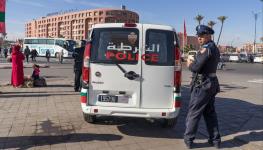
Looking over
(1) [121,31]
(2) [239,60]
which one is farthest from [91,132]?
(2) [239,60]

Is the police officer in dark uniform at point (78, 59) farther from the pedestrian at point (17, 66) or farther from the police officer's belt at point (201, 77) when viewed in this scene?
the police officer's belt at point (201, 77)

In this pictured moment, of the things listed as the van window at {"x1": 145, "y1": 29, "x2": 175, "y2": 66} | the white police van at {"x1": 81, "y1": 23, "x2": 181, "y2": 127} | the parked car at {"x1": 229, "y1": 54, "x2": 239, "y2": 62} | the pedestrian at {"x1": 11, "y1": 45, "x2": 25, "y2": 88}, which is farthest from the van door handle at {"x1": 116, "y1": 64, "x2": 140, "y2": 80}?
the parked car at {"x1": 229, "y1": 54, "x2": 239, "y2": 62}

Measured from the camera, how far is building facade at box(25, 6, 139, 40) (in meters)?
113

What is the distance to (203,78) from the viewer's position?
5586 millimetres

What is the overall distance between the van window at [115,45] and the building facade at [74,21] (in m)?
99.0

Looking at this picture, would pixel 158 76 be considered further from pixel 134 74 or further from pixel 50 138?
pixel 50 138

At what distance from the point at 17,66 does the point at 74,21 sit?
11549 cm

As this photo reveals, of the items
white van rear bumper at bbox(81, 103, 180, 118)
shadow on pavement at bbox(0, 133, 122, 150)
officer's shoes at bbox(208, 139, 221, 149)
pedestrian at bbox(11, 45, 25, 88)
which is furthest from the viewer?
pedestrian at bbox(11, 45, 25, 88)

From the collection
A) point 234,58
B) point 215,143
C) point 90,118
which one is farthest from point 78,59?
point 234,58

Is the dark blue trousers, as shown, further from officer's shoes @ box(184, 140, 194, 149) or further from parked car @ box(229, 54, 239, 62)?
parked car @ box(229, 54, 239, 62)

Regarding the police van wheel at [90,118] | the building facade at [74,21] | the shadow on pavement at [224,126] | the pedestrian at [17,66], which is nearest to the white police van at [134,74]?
the shadow on pavement at [224,126]

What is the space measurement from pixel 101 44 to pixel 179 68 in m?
1.50

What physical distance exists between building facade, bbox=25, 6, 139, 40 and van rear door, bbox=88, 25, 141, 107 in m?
99.1

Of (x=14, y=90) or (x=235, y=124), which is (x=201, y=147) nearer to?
(x=235, y=124)
